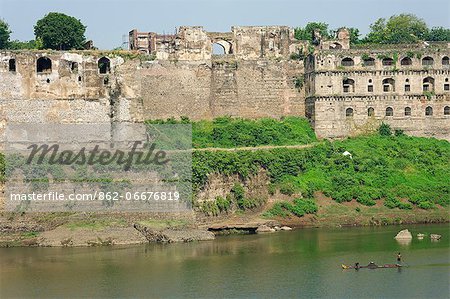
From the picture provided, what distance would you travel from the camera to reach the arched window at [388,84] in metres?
42.7

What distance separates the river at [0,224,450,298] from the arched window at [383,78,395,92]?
7485 millimetres

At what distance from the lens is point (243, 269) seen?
31516 mm

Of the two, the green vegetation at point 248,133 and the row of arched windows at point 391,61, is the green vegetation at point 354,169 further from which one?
the row of arched windows at point 391,61

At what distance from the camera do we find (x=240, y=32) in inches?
1694

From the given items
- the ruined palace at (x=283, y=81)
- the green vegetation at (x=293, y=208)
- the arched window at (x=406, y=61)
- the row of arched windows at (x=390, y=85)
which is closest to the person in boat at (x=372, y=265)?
the green vegetation at (x=293, y=208)

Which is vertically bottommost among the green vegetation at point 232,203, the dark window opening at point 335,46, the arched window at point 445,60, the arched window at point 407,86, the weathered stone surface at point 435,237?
the weathered stone surface at point 435,237

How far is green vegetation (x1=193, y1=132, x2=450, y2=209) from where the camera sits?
3866 cm

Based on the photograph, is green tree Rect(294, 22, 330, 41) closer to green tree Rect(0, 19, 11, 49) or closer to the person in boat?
green tree Rect(0, 19, 11, 49)

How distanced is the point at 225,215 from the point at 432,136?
959cm

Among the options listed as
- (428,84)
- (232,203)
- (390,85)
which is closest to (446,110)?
(428,84)

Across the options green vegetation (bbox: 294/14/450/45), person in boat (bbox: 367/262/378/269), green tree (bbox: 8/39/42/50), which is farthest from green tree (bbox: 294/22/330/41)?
person in boat (bbox: 367/262/378/269)

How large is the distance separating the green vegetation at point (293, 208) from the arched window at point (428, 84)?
7380 millimetres

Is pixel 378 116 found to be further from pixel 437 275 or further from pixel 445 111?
pixel 437 275

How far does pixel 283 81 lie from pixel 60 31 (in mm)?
8382
